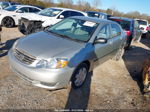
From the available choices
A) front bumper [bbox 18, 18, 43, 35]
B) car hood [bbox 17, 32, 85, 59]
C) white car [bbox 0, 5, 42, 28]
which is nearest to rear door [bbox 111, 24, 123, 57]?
car hood [bbox 17, 32, 85, 59]

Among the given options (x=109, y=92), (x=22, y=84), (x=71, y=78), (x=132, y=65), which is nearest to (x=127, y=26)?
(x=132, y=65)

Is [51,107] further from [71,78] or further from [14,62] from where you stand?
[14,62]

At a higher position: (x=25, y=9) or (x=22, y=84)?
Result: (x=25, y=9)

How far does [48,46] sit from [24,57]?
0.57 metres

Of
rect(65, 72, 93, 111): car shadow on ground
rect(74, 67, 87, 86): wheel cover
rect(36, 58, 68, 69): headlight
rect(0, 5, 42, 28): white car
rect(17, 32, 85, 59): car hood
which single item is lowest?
rect(65, 72, 93, 111): car shadow on ground

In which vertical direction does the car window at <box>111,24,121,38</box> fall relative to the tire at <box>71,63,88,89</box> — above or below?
above

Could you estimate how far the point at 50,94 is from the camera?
320 cm

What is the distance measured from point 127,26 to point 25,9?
702 cm

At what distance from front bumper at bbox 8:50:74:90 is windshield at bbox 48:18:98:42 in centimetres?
113

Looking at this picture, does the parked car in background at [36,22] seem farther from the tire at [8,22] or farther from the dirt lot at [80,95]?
the dirt lot at [80,95]

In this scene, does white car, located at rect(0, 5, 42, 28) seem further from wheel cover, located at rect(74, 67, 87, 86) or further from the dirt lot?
wheel cover, located at rect(74, 67, 87, 86)

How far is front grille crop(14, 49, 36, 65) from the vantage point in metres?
2.84

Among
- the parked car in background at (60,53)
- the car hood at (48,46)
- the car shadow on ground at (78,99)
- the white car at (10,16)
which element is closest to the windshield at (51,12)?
the white car at (10,16)

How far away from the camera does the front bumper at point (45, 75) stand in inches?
107
